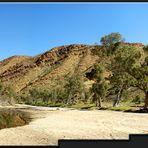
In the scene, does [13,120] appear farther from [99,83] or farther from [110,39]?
[99,83]

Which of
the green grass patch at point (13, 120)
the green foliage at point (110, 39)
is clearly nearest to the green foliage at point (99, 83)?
the green foliage at point (110, 39)

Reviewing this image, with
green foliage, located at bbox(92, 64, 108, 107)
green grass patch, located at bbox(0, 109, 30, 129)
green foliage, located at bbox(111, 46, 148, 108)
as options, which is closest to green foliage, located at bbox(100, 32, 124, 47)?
green foliage, located at bbox(111, 46, 148, 108)

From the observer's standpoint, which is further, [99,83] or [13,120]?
[99,83]

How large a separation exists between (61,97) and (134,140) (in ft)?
476

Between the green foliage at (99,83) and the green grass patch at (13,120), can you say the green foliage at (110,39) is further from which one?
→ the green grass patch at (13,120)

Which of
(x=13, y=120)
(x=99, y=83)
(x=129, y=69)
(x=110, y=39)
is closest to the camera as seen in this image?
(x=13, y=120)

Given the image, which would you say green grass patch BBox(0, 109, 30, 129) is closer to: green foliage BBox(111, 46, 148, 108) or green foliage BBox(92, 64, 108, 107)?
green foliage BBox(111, 46, 148, 108)

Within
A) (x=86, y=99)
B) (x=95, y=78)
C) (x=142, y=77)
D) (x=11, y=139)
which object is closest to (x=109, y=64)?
(x=142, y=77)

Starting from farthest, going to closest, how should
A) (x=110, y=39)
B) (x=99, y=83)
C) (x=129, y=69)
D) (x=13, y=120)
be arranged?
(x=99, y=83)
(x=110, y=39)
(x=129, y=69)
(x=13, y=120)

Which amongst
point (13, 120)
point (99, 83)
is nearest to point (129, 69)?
point (99, 83)

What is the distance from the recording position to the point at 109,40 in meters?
75.2

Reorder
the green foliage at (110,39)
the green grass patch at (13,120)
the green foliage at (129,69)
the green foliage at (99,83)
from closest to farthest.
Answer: the green grass patch at (13,120) < the green foliage at (129,69) < the green foliage at (110,39) < the green foliage at (99,83)

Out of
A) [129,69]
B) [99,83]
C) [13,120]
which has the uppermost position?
[129,69]

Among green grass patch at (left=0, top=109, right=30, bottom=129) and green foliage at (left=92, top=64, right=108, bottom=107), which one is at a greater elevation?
green foliage at (left=92, top=64, right=108, bottom=107)
